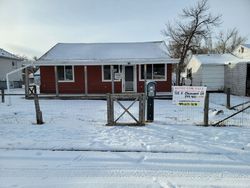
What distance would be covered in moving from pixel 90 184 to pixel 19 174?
1.42m

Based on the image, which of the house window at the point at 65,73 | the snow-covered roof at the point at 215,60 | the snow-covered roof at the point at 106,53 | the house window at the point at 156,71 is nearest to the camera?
the snow-covered roof at the point at 106,53

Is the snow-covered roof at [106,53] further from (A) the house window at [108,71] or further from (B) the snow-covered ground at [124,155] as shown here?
(B) the snow-covered ground at [124,155]

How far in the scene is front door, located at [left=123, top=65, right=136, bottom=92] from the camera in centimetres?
1847

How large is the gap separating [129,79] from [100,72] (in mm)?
2260

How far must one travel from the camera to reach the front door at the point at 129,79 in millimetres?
18469

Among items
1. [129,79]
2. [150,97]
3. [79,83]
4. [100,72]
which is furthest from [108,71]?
[150,97]

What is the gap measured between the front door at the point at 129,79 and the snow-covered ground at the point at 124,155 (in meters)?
10.4

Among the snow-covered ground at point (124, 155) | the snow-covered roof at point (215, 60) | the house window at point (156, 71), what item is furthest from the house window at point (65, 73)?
the snow-covered roof at point (215, 60)

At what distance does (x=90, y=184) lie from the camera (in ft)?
13.2

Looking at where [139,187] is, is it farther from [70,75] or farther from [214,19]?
[214,19]

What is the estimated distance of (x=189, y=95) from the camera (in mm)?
8328

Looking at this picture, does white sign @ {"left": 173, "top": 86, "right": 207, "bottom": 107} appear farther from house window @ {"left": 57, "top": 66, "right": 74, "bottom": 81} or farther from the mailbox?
house window @ {"left": 57, "top": 66, "right": 74, "bottom": 81}

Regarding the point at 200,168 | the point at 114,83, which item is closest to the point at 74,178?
the point at 200,168

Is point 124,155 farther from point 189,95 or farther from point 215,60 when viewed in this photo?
point 215,60
